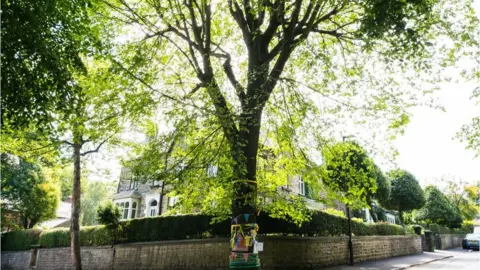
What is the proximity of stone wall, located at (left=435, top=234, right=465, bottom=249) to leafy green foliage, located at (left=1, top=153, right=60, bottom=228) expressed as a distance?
114 ft

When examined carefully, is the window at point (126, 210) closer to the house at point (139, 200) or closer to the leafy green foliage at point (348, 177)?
the house at point (139, 200)

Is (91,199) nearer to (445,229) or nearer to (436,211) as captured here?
(436,211)

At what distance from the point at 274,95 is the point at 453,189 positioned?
1847 inches

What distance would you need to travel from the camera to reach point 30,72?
5.61 metres

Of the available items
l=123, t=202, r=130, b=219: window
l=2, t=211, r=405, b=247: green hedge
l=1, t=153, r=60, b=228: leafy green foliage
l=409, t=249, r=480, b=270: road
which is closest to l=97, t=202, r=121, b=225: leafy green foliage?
l=2, t=211, r=405, b=247: green hedge

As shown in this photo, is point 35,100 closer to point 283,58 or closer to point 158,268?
point 283,58

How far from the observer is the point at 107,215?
18.4 m

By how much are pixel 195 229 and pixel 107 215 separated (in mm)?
6086

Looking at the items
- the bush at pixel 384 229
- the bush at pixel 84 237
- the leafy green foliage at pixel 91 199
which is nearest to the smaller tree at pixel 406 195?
the bush at pixel 384 229

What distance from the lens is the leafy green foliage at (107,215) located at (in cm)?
1842

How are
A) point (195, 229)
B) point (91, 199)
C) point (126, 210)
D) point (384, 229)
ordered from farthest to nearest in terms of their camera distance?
point (91, 199)
point (126, 210)
point (384, 229)
point (195, 229)

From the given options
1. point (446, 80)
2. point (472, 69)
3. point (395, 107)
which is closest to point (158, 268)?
point (395, 107)

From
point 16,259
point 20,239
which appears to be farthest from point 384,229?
point 16,259

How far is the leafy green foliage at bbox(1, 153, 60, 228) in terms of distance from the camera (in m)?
28.7
